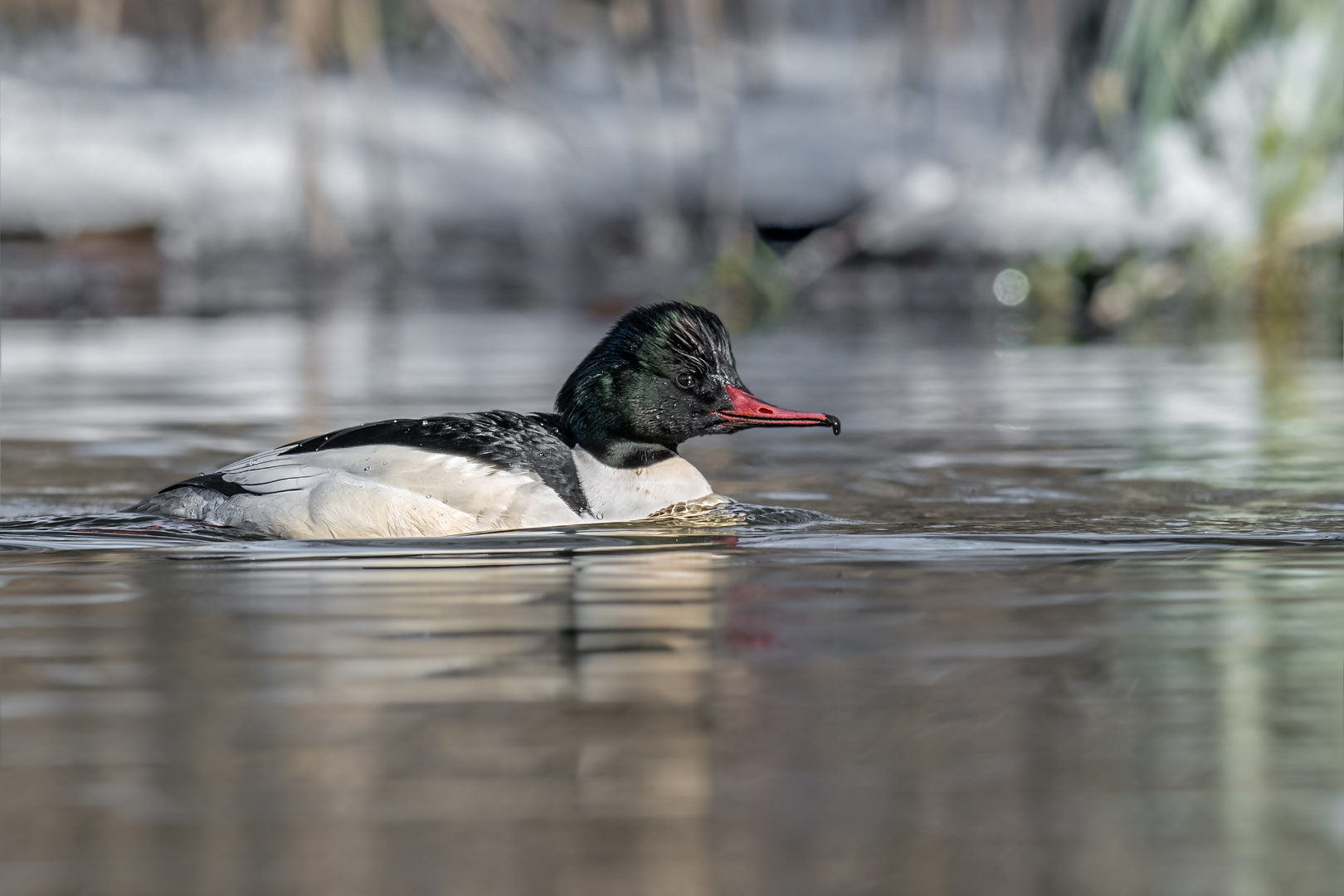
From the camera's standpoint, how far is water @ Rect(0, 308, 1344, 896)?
8.25 feet

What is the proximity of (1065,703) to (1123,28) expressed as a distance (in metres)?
10.8

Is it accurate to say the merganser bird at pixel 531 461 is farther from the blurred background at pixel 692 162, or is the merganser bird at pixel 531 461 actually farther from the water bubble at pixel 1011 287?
the water bubble at pixel 1011 287

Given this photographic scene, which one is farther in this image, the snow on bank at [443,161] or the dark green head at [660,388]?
the snow on bank at [443,161]

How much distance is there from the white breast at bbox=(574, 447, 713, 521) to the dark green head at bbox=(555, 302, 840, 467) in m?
0.05

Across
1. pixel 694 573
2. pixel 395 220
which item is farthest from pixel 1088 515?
pixel 395 220

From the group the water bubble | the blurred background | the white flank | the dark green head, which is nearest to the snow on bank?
the blurred background

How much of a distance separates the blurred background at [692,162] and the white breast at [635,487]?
6280mm

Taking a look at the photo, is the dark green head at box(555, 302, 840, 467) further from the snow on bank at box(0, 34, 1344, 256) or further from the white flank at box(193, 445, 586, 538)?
the snow on bank at box(0, 34, 1344, 256)

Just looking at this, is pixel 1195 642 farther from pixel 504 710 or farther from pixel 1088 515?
pixel 1088 515

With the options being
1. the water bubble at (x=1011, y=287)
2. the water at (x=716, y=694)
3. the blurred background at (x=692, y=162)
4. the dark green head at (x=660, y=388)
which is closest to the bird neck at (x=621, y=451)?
the dark green head at (x=660, y=388)

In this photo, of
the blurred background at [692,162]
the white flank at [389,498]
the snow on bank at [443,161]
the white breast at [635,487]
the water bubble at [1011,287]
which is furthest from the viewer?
the snow on bank at [443,161]

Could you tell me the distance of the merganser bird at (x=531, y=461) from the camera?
218 inches

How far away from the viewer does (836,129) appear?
19922 millimetres

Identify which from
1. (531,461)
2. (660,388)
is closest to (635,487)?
(660,388)
